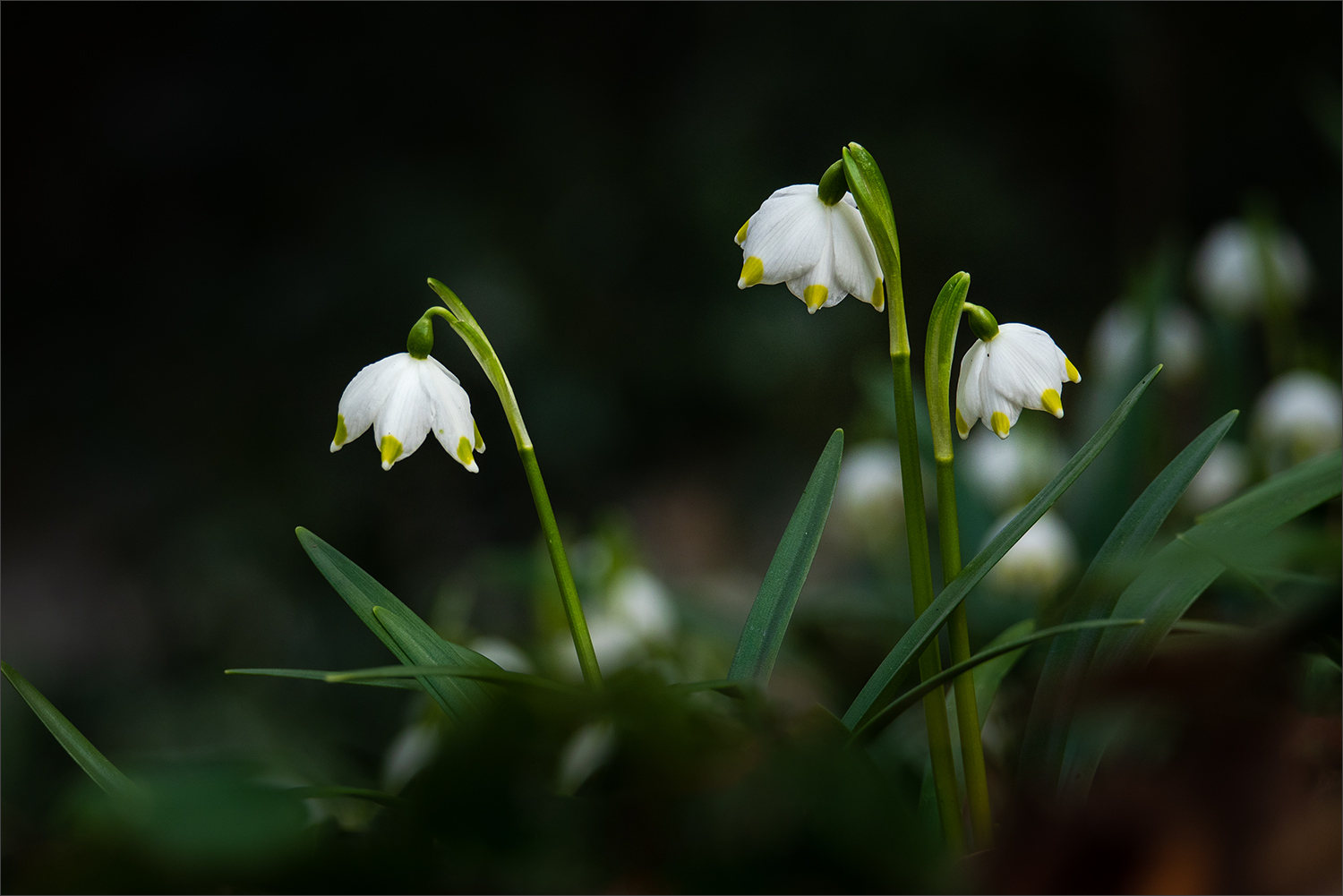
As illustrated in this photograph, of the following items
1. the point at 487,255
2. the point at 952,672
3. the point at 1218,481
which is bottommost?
the point at 952,672

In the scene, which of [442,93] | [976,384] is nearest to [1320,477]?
[976,384]

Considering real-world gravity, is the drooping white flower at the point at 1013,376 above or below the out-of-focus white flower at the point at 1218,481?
below

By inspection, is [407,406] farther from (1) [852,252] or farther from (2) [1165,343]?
(2) [1165,343]

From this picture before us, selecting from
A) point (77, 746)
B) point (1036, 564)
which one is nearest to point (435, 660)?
point (77, 746)

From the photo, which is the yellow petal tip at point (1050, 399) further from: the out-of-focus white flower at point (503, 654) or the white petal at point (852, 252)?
the out-of-focus white flower at point (503, 654)

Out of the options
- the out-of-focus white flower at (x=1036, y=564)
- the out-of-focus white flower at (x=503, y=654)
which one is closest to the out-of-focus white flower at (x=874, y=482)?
the out-of-focus white flower at (x=1036, y=564)

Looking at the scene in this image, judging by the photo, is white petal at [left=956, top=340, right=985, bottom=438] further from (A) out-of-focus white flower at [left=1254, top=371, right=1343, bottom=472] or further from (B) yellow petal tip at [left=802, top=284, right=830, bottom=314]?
(A) out-of-focus white flower at [left=1254, top=371, right=1343, bottom=472]

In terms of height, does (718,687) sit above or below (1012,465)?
below
